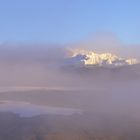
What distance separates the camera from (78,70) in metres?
136

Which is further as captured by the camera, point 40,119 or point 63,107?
point 63,107

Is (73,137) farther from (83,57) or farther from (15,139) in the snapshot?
(83,57)

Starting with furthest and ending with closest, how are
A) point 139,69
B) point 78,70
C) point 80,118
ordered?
1. point 78,70
2. point 139,69
3. point 80,118

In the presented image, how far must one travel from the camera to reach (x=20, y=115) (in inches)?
1988

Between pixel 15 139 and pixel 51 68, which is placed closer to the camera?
pixel 15 139

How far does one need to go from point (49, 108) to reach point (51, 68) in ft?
304

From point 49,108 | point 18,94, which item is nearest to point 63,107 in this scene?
point 49,108

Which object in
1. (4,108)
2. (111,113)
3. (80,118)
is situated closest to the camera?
(80,118)

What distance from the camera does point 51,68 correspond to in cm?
14938

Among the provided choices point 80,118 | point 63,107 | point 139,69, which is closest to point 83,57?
point 139,69

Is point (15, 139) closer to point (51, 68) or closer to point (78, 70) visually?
point (78, 70)

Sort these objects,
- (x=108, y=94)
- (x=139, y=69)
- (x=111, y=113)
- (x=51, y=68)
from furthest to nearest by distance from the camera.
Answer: (x=51, y=68)
(x=139, y=69)
(x=108, y=94)
(x=111, y=113)

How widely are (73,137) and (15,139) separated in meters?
4.17

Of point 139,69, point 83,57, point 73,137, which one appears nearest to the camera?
Answer: point 73,137
